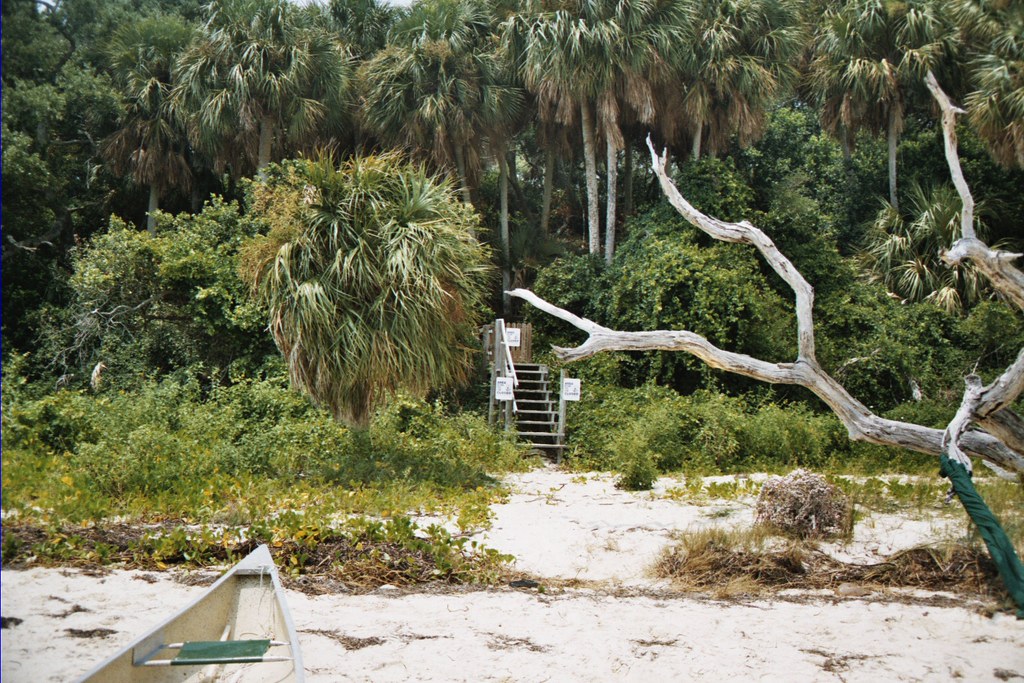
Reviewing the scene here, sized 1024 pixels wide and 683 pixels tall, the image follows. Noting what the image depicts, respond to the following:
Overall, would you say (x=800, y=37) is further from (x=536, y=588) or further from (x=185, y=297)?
(x=536, y=588)

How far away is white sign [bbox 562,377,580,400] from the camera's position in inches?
469

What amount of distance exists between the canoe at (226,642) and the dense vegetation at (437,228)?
64cm

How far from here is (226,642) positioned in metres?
3.77

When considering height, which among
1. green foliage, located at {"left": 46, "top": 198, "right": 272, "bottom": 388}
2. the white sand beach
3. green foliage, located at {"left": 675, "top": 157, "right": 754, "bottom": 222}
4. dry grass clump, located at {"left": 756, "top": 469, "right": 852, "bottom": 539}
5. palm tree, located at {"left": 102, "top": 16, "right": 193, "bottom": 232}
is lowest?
the white sand beach

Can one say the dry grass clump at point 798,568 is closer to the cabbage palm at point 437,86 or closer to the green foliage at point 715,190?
the green foliage at point 715,190

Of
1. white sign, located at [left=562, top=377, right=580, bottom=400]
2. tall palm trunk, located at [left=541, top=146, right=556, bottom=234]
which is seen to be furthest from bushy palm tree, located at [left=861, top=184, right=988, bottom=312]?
white sign, located at [left=562, top=377, right=580, bottom=400]

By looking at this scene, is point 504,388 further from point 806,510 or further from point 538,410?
point 806,510

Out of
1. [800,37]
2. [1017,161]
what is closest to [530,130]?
[800,37]

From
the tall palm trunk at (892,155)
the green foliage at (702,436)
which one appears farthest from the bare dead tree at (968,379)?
the tall palm trunk at (892,155)

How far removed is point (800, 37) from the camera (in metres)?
17.6

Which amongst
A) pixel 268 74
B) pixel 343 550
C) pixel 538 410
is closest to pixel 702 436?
pixel 538 410

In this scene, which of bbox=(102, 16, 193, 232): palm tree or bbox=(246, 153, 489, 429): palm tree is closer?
bbox=(102, 16, 193, 232): palm tree

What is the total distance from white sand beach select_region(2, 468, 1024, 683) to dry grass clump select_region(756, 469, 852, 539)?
0.28 meters

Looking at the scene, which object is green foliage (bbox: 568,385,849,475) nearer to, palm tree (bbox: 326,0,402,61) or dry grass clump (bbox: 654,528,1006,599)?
dry grass clump (bbox: 654,528,1006,599)
